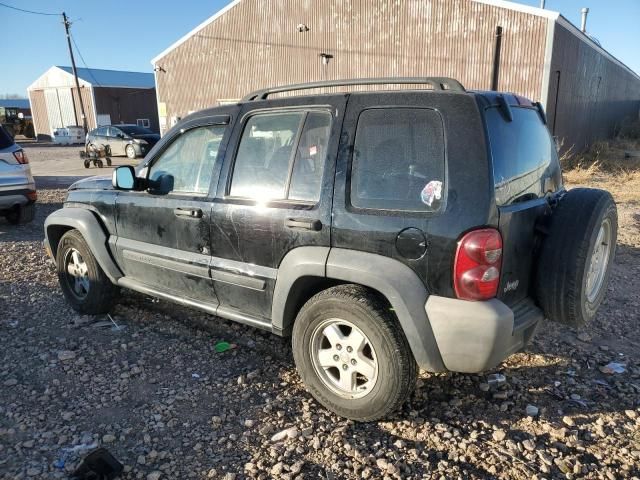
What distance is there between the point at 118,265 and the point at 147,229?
599 mm

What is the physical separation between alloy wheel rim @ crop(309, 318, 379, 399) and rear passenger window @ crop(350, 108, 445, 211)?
750 mm

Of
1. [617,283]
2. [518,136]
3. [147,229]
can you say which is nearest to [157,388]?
[147,229]

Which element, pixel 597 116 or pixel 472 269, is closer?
pixel 472 269

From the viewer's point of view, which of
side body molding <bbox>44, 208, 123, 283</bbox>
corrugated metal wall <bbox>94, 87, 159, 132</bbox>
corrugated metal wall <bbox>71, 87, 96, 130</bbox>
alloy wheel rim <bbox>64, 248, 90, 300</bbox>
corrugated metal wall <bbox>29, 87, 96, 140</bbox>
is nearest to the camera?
side body molding <bbox>44, 208, 123, 283</bbox>

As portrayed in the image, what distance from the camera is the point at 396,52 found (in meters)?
17.2

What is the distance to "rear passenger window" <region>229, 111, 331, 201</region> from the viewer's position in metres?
2.93

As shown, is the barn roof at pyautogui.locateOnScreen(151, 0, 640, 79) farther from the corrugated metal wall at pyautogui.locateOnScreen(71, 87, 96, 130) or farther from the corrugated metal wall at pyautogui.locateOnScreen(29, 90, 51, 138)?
the corrugated metal wall at pyautogui.locateOnScreen(29, 90, 51, 138)

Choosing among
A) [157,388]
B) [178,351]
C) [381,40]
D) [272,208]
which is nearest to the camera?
[272,208]

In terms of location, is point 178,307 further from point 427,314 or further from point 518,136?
point 518,136

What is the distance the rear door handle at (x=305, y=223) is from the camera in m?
2.80

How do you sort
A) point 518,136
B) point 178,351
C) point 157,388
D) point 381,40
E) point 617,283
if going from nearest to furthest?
point 518,136 → point 157,388 → point 178,351 → point 617,283 → point 381,40

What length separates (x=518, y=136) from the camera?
273 cm

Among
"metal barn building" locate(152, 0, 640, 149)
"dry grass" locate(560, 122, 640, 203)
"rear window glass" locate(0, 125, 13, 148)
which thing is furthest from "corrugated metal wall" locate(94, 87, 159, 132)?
"dry grass" locate(560, 122, 640, 203)

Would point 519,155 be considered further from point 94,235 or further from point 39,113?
point 39,113
